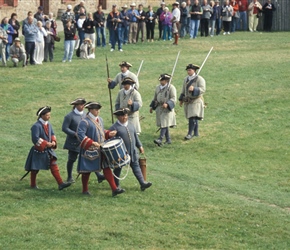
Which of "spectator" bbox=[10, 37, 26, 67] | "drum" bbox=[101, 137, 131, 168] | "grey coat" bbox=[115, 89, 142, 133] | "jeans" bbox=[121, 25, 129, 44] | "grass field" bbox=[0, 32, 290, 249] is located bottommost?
"grass field" bbox=[0, 32, 290, 249]

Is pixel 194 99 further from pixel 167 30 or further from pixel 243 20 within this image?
pixel 243 20

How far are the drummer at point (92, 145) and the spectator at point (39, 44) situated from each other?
16.8 metres

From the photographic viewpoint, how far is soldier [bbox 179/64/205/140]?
24.2 metres

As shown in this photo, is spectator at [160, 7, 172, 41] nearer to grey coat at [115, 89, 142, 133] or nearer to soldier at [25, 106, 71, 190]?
grey coat at [115, 89, 142, 133]

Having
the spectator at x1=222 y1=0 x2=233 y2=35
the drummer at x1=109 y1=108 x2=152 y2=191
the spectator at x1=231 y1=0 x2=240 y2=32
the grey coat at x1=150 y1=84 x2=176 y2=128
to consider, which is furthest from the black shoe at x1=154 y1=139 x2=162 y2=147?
the spectator at x1=231 y1=0 x2=240 y2=32

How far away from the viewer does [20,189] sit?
18969 millimetres

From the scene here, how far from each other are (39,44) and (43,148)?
16.8 metres

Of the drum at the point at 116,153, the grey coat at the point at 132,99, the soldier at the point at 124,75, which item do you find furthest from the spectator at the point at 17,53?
the drum at the point at 116,153

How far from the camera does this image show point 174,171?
2123 centimetres

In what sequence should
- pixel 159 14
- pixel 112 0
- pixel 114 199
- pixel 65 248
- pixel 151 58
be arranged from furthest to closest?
pixel 112 0 < pixel 159 14 < pixel 151 58 < pixel 114 199 < pixel 65 248

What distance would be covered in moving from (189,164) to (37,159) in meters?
4.93

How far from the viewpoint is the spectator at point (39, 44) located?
34.7 meters

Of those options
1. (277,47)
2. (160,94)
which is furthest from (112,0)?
(160,94)

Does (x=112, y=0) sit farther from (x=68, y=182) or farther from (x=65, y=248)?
(x=65, y=248)
